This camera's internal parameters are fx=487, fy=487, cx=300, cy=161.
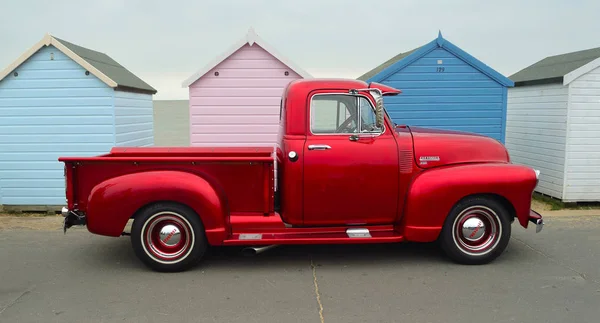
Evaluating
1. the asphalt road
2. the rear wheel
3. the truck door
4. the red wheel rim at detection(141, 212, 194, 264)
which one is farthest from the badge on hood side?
the red wheel rim at detection(141, 212, 194, 264)

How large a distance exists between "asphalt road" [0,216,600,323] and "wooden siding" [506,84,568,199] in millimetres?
2658

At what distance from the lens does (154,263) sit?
5426 mm

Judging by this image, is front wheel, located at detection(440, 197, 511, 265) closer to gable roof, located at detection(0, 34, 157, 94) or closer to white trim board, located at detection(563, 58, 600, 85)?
white trim board, located at detection(563, 58, 600, 85)

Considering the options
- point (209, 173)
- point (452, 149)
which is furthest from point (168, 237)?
point (452, 149)

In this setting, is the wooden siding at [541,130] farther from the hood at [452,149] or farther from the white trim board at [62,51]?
the white trim board at [62,51]

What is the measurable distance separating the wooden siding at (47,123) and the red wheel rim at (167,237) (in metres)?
3.50

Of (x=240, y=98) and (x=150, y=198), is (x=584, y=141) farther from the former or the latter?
(x=150, y=198)

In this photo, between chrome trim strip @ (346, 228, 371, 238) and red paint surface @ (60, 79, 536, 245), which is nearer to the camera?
red paint surface @ (60, 79, 536, 245)

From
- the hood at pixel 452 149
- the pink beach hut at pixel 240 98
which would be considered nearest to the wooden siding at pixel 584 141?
the hood at pixel 452 149

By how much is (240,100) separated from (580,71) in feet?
19.7

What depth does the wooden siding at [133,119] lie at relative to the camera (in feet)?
27.9

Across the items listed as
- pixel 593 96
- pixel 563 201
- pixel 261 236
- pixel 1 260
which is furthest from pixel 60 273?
pixel 593 96

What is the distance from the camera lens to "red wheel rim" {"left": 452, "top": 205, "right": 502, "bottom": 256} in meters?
5.62

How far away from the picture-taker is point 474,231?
563 centimetres
